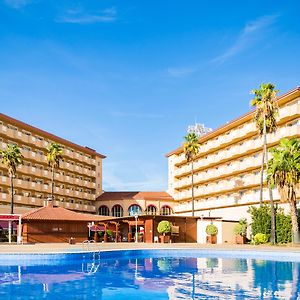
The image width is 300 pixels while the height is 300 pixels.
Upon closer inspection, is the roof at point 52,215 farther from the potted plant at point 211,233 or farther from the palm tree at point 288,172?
the palm tree at point 288,172

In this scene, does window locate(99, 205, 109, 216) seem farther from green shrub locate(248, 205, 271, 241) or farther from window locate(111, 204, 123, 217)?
green shrub locate(248, 205, 271, 241)

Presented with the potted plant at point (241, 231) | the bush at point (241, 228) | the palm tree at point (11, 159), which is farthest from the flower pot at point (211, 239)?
the palm tree at point (11, 159)

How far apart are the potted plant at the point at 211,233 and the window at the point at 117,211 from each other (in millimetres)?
30676

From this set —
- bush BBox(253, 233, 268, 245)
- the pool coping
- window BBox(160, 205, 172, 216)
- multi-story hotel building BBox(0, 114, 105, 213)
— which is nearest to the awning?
multi-story hotel building BBox(0, 114, 105, 213)

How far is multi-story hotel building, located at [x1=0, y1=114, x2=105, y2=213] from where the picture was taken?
67312mm

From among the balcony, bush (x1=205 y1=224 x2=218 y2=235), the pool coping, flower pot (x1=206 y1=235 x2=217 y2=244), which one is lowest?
flower pot (x1=206 y1=235 x2=217 y2=244)

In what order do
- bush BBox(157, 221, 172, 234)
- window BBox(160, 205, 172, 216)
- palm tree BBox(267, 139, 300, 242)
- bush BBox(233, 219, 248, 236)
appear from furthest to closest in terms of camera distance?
window BBox(160, 205, 172, 216) → bush BBox(233, 219, 248, 236) → bush BBox(157, 221, 172, 234) → palm tree BBox(267, 139, 300, 242)

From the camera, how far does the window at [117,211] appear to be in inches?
3362

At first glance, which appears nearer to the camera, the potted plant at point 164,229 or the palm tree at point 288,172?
the palm tree at point 288,172

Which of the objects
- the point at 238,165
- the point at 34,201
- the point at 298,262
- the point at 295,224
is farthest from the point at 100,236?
the point at 298,262

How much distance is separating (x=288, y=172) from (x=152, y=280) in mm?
23479

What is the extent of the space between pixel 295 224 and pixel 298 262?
40.0ft

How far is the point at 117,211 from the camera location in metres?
85.9

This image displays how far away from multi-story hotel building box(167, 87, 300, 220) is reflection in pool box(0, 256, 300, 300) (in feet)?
86.5
